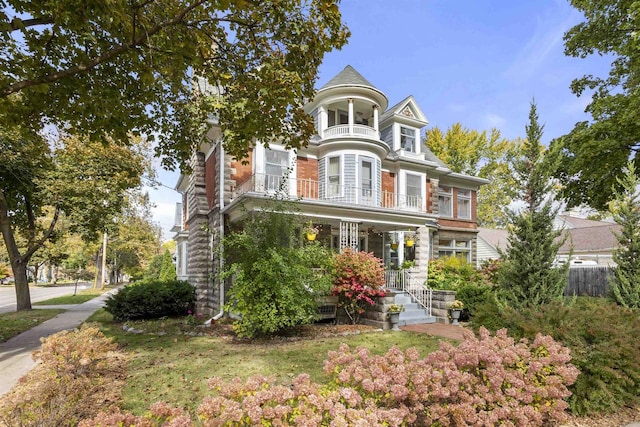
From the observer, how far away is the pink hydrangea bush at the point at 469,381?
3.27m

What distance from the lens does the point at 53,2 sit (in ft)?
15.1

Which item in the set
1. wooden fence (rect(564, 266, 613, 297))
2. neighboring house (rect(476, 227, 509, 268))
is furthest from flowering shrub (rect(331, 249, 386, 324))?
neighboring house (rect(476, 227, 509, 268))

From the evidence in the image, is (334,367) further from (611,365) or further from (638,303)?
(638,303)

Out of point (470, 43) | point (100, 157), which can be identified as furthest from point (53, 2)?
point (100, 157)

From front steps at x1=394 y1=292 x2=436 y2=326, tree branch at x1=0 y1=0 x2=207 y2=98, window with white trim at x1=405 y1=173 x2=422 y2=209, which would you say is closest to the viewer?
tree branch at x1=0 y1=0 x2=207 y2=98

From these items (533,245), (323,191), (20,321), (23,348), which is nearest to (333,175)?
(323,191)

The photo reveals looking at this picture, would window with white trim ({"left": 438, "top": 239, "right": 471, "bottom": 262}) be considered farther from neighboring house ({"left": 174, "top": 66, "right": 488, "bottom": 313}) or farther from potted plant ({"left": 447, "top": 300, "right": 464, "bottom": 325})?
potted plant ({"left": 447, "top": 300, "right": 464, "bottom": 325})

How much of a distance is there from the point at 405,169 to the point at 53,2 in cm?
1487

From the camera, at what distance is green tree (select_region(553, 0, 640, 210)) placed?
44.9ft

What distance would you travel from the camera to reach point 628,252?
8781 millimetres

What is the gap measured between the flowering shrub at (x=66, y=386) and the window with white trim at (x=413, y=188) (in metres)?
13.8

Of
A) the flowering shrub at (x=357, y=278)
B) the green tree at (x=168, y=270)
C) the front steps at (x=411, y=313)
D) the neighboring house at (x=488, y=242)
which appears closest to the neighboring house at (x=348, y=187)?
the flowering shrub at (x=357, y=278)

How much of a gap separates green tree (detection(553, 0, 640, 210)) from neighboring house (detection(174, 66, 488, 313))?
5155mm

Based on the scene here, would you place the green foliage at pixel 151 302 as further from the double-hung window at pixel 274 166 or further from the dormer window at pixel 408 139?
the dormer window at pixel 408 139
